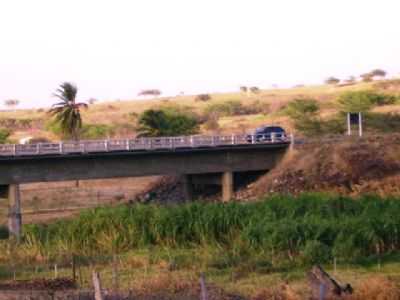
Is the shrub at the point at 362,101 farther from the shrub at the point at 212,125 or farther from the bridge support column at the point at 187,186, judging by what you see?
the bridge support column at the point at 187,186

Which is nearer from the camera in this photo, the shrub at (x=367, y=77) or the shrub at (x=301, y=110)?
the shrub at (x=301, y=110)

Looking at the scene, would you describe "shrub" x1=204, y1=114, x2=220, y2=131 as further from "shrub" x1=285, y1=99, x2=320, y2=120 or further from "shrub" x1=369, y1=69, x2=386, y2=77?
"shrub" x1=369, y1=69, x2=386, y2=77

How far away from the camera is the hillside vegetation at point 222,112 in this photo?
10825 centimetres

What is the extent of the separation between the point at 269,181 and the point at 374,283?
43955 millimetres

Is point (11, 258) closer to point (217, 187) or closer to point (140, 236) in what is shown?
point (140, 236)

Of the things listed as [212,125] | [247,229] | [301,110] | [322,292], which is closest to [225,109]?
[212,125]

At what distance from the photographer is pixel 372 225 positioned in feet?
103

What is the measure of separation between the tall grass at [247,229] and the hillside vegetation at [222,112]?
5253cm

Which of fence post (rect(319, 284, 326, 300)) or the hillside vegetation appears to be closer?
fence post (rect(319, 284, 326, 300))

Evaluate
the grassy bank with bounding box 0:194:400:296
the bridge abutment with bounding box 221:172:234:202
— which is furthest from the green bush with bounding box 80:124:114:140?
the grassy bank with bounding box 0:194:400:296

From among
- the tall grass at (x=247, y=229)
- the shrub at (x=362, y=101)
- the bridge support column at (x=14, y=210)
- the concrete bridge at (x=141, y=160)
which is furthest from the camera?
the shrub at (x=362, y=101)

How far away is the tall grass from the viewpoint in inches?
1200

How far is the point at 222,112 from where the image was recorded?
139750mm

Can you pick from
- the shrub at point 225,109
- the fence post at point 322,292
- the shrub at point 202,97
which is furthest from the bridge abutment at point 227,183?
the shrub at point 202,97
